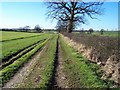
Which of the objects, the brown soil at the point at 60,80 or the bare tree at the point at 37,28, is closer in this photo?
the brown soil at the point at 60,80

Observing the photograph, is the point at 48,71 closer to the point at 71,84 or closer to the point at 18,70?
the point at 18,70

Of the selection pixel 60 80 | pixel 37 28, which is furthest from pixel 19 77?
pixel 37 28

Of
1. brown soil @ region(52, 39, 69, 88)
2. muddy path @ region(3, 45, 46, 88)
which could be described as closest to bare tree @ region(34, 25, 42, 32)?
muddy path @ region(3, 45, 46, 88)

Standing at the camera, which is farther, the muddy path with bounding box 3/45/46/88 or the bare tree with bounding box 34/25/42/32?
the bare tree with bounding box 34/25/42/32

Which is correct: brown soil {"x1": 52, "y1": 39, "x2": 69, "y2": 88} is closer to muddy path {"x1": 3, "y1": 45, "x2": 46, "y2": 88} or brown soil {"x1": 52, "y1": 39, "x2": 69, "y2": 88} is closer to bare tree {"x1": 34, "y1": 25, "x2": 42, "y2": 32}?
muddy path {"x1": 3, "y1": 45, "x2": 46, "y2": 88}

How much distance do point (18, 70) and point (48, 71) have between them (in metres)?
1.68

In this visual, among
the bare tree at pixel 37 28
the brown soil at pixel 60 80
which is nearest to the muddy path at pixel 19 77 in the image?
the brown soil at pixel 60 80

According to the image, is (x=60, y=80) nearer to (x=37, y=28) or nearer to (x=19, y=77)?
(x=19, y=77)

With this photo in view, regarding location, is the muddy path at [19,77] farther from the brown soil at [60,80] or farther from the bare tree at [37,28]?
the bare tree at [37,28]

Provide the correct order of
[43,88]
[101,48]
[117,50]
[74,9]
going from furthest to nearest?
1. [74,9]
2. [101,48]
3. [117,50]
4. [43,88]

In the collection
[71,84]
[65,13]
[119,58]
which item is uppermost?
[65,13]

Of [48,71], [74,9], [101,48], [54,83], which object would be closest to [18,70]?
[48,71]

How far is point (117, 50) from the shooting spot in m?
12.3

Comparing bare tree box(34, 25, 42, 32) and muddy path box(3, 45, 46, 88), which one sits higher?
bare tree box(34, 25, 42, 32)
